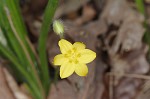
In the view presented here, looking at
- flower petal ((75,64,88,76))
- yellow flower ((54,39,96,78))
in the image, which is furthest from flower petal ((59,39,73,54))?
flower petal ((75,64,88,76))

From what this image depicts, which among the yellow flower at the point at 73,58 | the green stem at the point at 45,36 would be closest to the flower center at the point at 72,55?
the yellow flower at the point at 73,58

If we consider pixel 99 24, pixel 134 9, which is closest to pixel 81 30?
pixel 99 24

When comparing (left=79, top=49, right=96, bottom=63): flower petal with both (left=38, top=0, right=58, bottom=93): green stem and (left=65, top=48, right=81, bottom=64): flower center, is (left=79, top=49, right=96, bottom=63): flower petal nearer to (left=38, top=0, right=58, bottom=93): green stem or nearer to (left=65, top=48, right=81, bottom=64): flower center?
(left=65, top=48, right=81, bottom=64): flower center

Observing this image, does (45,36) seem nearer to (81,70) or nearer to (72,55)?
(72,55)

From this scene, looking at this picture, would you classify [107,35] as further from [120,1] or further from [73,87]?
[73,87]

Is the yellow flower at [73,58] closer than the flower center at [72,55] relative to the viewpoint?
Yes

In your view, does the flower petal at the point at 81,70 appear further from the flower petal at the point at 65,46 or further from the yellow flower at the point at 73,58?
the flower petal at the point at 65,46

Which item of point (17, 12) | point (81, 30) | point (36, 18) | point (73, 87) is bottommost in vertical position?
point (73, 87)

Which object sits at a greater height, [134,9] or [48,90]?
[134,9]
